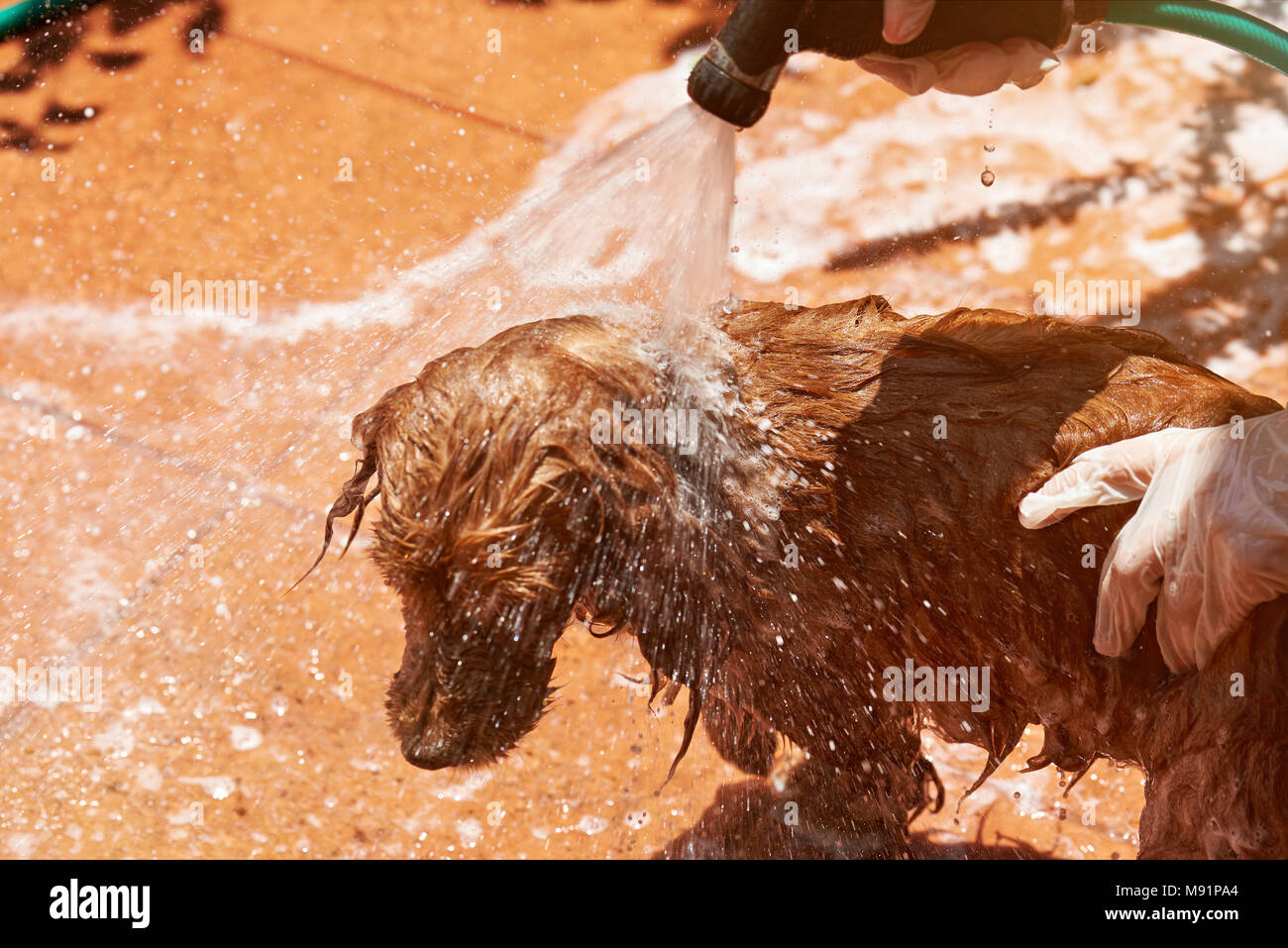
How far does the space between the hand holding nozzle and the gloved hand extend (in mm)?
945

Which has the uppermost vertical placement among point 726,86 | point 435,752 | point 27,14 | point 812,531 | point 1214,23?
point 27,14

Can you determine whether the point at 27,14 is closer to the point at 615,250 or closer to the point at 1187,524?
the point at 615,250

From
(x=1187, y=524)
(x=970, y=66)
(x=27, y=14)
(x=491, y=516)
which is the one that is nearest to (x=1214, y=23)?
(x=970, y=66)

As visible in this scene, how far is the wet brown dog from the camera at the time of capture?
279cm

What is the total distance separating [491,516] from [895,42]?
1.35m

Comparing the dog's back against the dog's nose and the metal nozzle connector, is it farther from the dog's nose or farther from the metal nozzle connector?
the dog's nose

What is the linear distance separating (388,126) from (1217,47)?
14.6 feet

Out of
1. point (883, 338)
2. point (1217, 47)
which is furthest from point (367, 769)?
point (1217, 47)

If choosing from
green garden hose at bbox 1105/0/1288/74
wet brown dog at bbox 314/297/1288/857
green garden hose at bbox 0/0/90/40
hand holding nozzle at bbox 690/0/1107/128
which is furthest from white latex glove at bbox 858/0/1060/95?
green garden hose at bbox 0/0/90/40

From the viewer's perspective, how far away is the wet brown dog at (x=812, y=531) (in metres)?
2.79

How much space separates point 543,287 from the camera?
16.8 ft

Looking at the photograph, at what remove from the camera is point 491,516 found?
108 inches

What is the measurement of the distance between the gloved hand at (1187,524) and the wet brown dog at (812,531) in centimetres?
9

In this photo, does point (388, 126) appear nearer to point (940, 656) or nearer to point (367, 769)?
point (367, 769)
